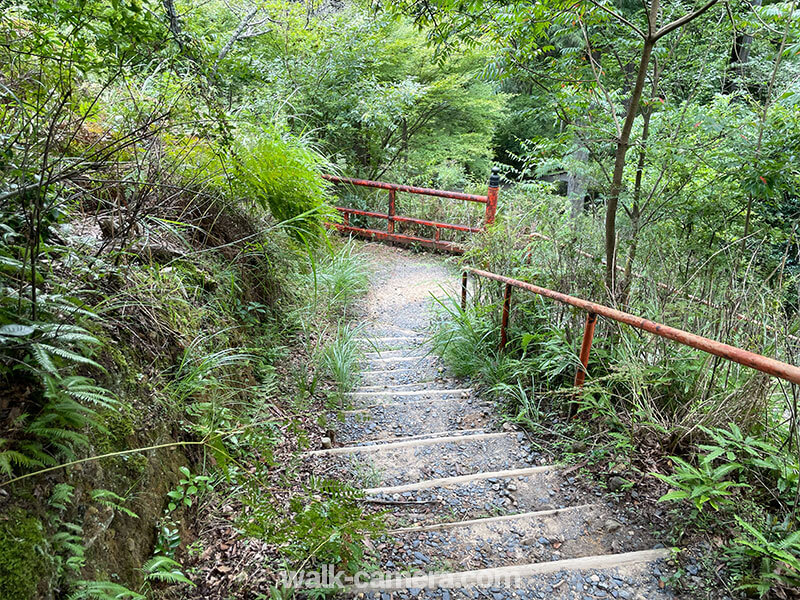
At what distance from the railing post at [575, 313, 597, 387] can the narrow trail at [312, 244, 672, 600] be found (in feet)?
1.53

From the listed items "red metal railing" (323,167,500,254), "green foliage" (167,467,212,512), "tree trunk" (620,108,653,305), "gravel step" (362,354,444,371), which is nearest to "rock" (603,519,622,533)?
"tree trunk" (620,108,653,305)

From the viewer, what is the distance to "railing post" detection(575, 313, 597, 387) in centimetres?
244

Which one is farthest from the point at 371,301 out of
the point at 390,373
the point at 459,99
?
the point at 459,99

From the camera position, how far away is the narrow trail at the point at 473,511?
62.1 inches

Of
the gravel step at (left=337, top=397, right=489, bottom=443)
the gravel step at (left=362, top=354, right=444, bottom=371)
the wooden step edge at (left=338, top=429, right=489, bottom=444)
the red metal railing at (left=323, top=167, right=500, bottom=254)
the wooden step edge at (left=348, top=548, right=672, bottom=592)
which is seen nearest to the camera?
the wooden step edge at (left=348, top=548, right=672, bottom=592)

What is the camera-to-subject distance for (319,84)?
7688 millimetres

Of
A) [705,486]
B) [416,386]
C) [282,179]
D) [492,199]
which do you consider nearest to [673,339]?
[705,486]

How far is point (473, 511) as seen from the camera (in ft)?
6.75

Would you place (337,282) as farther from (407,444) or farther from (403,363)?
(407,444)

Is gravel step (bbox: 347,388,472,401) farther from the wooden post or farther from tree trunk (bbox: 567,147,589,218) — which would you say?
the wooden post

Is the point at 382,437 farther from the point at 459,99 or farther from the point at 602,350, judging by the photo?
the point at 459,99

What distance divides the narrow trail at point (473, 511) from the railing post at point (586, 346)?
0.47 meters

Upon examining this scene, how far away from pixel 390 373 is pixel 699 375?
7.46ft

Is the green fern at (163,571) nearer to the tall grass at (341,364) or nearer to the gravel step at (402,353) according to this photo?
the tall grass at (341,364)
